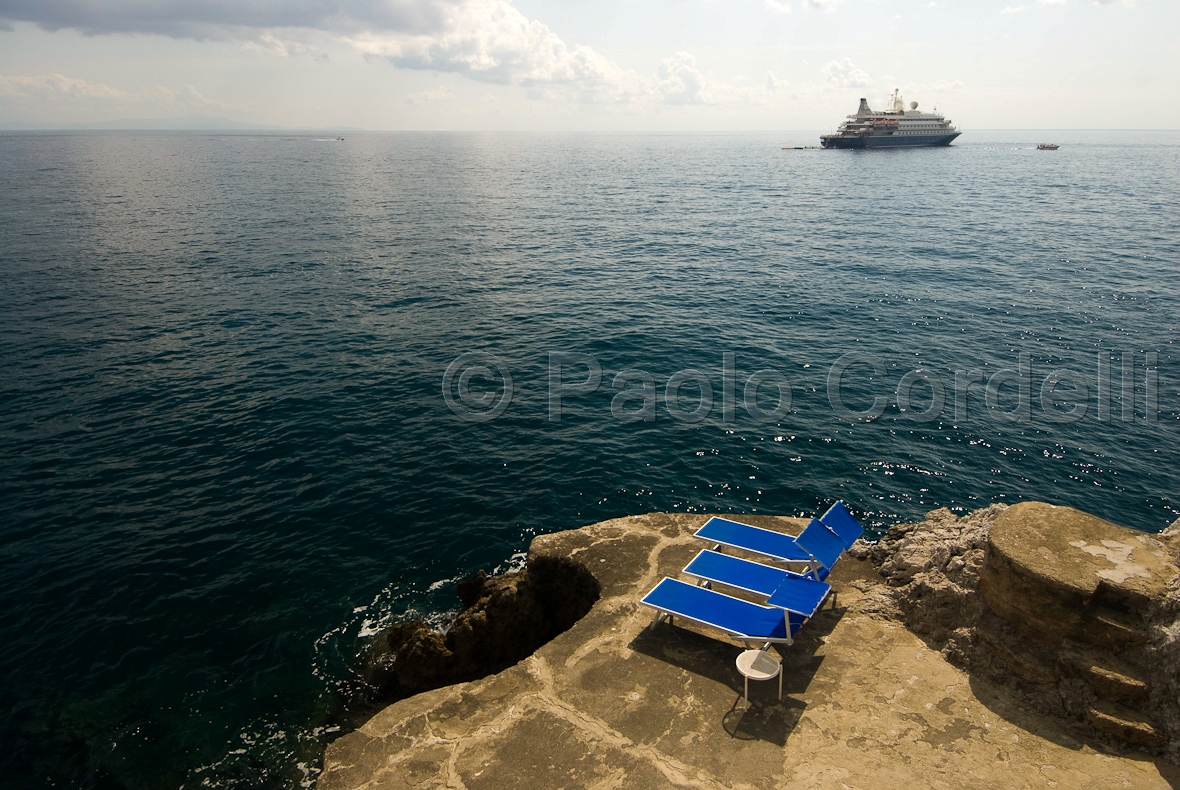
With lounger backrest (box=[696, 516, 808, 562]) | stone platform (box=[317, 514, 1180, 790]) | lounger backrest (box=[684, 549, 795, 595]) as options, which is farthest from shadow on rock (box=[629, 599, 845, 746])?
lounger backrest (box=[696, 516, 808, 562])

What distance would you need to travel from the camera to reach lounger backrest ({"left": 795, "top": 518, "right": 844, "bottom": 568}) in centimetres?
1370

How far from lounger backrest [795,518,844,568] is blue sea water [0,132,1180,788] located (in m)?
8.31

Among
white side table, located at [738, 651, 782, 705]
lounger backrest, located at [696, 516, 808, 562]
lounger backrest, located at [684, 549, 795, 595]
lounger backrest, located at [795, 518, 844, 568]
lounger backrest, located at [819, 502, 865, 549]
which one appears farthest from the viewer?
lounger backrest, located at [696, 516, 808, 562]

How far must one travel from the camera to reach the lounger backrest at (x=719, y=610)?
12578 mm

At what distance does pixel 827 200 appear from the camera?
3642 inches

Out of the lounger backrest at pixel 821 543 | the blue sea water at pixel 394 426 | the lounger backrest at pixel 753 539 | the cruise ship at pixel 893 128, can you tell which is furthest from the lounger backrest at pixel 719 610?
the cruise ship at pixel 893 128

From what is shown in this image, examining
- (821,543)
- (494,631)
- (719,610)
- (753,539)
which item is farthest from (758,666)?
(494,631)

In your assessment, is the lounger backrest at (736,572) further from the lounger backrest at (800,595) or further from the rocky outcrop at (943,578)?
the rocky outcrop at (943,578)

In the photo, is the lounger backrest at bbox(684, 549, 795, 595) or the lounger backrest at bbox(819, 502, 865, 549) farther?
the lounger backrest at bbox(819, 502, 865, 549)

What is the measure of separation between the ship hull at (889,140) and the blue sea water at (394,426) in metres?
130

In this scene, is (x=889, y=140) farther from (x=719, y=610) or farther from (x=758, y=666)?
(x=758, y=666)

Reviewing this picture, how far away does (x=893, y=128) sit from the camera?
179 meters

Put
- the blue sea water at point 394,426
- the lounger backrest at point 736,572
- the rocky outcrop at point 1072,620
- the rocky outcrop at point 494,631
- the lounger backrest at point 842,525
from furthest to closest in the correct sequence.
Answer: the blue sea water at point 394,426
the rocky outcrop at point 494,631
the lounger backrest at point 842,525
the lounger backrest at point 736,572
the rocky outcrop at point 1072,620

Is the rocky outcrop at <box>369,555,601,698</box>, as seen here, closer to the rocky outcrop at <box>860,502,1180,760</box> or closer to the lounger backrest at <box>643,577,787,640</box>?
the lounger backrest at <box>643,577,787,640</box>
